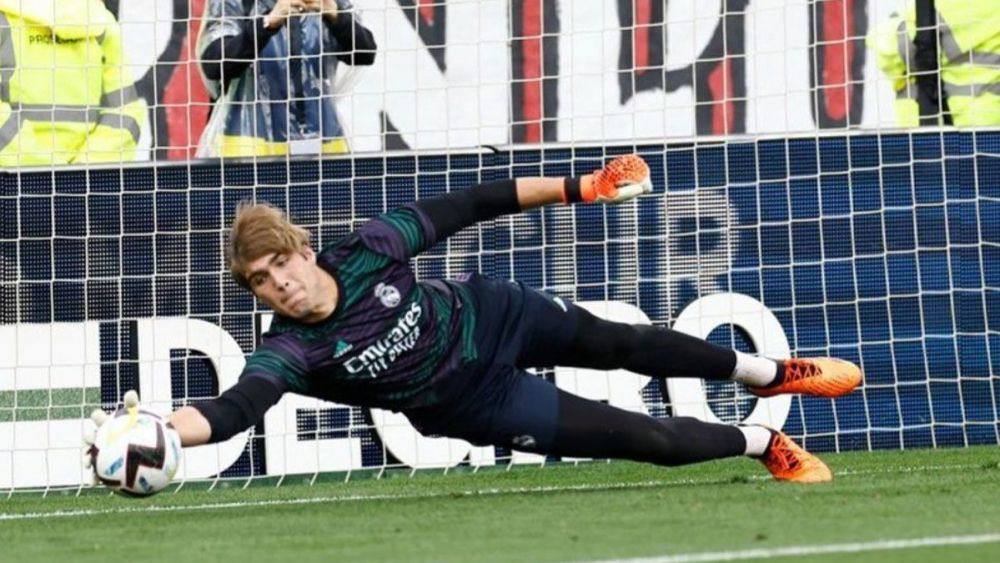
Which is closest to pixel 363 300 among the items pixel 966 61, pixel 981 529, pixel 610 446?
pixel 610 446

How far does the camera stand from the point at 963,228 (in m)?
11.3

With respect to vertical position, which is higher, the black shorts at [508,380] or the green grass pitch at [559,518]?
the black shorts at [508,380]

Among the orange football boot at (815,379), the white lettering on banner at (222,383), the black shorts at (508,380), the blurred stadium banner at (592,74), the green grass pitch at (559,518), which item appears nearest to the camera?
the green grass pitch at (559,518)

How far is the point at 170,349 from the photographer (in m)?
11.3

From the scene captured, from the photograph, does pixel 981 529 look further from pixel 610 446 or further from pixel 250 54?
pixel 250 54

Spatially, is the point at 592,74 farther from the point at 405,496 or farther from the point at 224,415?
the point at 224,415

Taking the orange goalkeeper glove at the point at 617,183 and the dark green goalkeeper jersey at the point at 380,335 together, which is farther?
the orange goalkeeper glove at the point at 617,183

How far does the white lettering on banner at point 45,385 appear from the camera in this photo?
11273 mm

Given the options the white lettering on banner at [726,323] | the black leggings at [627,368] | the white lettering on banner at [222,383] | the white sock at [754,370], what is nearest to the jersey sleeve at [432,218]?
the black leggings at [627,368]

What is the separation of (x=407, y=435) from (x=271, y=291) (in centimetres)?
303

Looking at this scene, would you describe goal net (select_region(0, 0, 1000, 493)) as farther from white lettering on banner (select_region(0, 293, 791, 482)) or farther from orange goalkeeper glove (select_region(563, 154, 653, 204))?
orange goalkeeper glove (select_region(563, 154, 653, 204))

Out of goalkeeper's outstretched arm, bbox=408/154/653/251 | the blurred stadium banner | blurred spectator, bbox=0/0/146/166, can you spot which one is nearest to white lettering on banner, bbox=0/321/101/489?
blurred spectator, bbox=0/0/146/166

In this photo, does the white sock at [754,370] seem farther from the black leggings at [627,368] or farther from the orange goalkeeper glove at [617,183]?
the orange goalkeeper glove at [617,183]

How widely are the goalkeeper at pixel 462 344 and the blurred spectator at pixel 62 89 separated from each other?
3715mm
